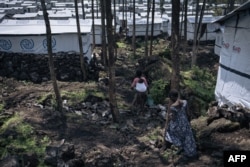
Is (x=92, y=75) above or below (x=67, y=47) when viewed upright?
below

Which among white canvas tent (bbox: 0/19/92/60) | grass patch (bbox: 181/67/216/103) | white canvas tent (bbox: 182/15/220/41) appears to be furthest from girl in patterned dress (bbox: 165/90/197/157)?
white canvas tent (bbox: 182/15/220/41)

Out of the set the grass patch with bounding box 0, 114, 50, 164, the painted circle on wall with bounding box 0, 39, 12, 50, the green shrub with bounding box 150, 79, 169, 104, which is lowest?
the green shrub with bounding box 150, 79, 169, 104

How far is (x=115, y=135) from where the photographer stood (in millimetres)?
10453

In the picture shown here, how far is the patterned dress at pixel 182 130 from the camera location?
7.67 m

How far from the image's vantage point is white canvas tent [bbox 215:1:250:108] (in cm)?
1084

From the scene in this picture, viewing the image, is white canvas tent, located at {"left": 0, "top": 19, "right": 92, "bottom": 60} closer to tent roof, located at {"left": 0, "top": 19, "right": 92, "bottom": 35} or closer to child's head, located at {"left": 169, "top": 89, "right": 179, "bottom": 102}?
tent roof, located at {"left": 0, "top": 19, "right": 92, "bottom": 35}

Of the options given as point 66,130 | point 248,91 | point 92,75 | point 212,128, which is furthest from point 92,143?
point 92,75

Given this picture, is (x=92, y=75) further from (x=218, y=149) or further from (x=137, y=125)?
(x=218, y=149)

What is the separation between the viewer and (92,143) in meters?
9.55

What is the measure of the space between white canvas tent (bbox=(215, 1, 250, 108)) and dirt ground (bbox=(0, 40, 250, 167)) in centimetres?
234

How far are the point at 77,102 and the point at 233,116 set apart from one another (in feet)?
21.7

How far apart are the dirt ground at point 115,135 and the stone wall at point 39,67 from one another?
6.84 feet

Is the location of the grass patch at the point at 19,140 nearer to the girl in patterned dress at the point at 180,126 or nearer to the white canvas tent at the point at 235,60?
the girl in patterned dress at the point at 180,126

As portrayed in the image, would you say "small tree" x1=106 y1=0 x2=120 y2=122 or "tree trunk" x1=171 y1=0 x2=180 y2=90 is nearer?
"tree trunk" x1=171 y1=0 x2=180 y2=90
